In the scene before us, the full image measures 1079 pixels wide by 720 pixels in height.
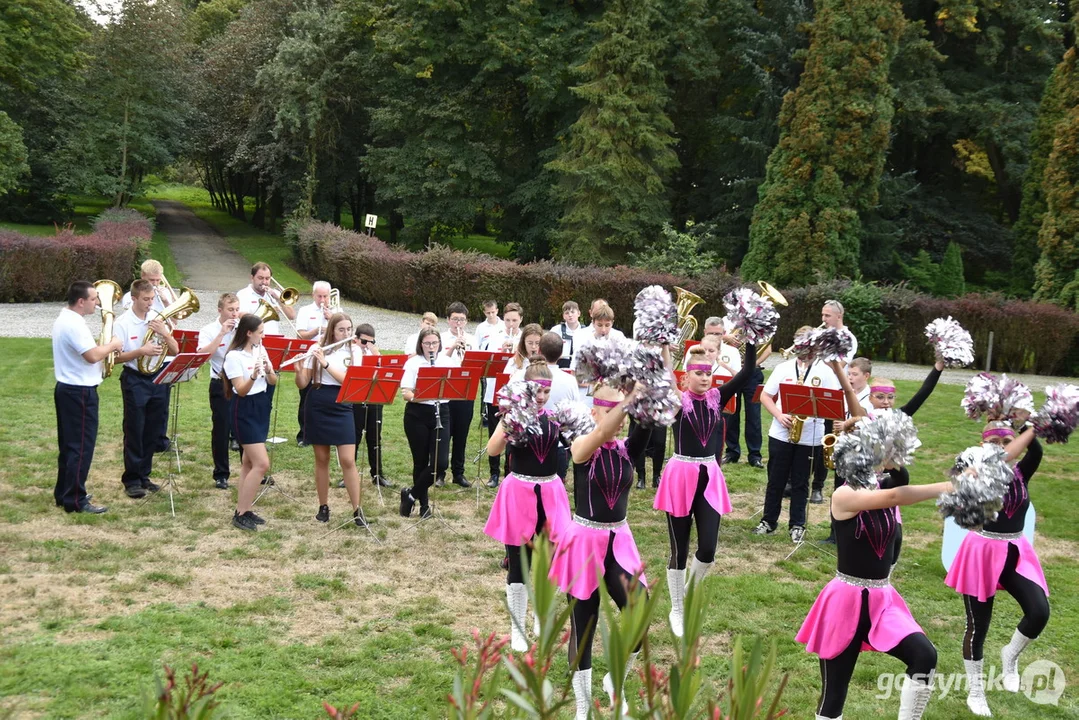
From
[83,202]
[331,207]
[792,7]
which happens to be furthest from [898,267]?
[83,202]

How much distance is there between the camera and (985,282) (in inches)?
1242

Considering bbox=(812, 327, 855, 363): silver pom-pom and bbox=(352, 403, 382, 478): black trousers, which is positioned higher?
bbox=(812, 327, 855, 363): silver pom-pom

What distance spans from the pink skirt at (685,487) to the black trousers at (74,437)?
574cm

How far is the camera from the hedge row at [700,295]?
21500 mm

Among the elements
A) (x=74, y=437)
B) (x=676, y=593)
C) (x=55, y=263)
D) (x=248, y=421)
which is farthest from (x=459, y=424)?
(x=55, y=263)

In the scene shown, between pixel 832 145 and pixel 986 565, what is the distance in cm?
2291

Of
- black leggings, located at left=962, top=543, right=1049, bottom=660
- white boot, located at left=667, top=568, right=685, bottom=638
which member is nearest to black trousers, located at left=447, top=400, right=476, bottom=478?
white boot, located at left=667, top=568, right=685, bottom=638

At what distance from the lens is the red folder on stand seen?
29.8 feet

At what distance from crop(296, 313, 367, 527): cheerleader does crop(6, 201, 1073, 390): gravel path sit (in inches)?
509

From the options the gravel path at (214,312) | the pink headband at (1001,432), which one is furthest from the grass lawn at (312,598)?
the gravel path at (214,312)

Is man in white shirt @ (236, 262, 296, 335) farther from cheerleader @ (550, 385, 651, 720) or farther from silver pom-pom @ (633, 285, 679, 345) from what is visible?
cheerleader @ (550, 385, 651, 720)

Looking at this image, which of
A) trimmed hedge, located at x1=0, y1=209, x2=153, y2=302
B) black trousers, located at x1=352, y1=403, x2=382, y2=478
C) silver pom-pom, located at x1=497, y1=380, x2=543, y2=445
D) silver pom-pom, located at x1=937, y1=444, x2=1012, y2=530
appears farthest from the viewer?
trimmed hedge, located at x1=0, y1=209, x2=153, y2=302

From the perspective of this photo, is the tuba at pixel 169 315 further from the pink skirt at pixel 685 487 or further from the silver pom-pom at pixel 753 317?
the silver pom-pom at pixel 753 317

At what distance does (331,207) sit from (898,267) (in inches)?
1033
